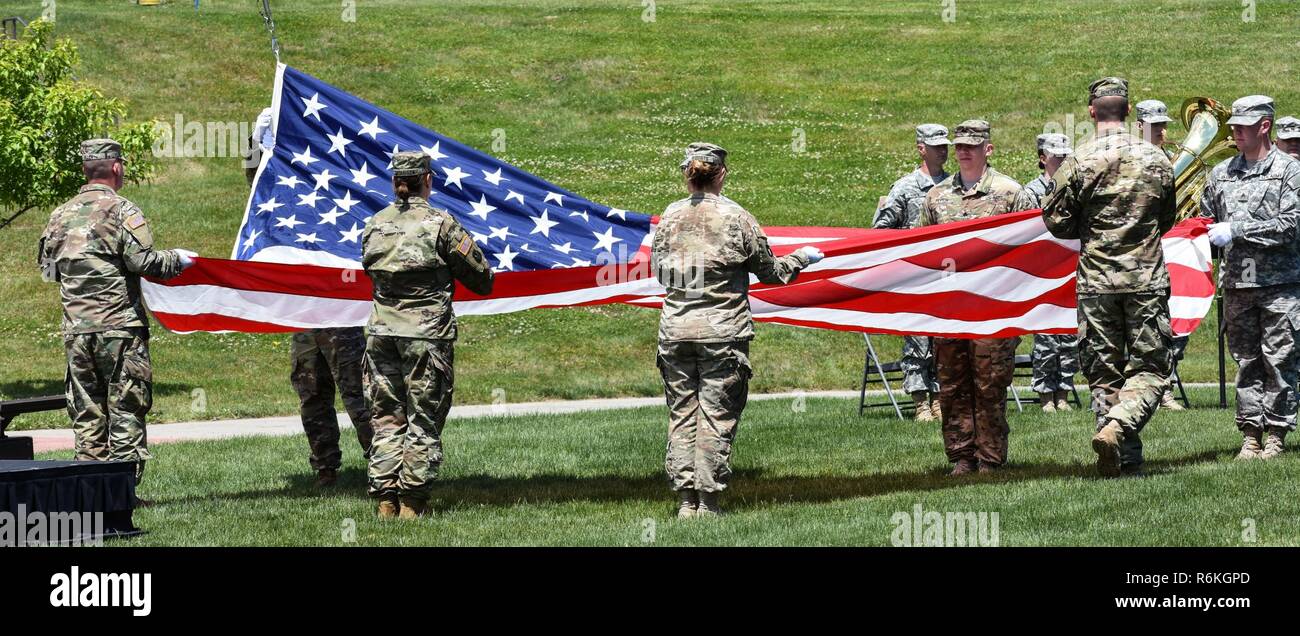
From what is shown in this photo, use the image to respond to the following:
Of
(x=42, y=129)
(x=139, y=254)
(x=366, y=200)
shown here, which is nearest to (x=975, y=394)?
(x=366, y=200)

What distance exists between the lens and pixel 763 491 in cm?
998

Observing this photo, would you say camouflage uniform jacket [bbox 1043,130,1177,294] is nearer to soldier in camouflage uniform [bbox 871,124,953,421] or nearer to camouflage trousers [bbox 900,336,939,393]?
soldier in camouflage uniform [bbox 871,124,953,421]

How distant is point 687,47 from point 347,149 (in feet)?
105

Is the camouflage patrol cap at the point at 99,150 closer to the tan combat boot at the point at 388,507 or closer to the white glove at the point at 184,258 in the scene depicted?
the white glove at the point at 184,258

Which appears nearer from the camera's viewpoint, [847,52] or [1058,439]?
[1058,439]

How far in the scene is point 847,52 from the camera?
41.0 metres

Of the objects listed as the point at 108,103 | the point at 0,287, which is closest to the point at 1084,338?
the point at 108,103

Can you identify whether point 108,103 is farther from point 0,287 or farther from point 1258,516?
point 1258,516

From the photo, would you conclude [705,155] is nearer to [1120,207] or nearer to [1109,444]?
[1120,207]

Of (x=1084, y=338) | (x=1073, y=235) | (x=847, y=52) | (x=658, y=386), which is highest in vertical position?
(x=847, y=52)

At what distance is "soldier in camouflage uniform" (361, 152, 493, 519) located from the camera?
9.06 m

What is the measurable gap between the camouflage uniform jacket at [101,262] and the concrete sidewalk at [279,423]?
4.74m

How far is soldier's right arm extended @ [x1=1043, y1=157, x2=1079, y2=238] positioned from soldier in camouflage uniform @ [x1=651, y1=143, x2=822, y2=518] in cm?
167

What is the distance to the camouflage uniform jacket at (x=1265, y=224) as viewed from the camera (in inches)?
394
